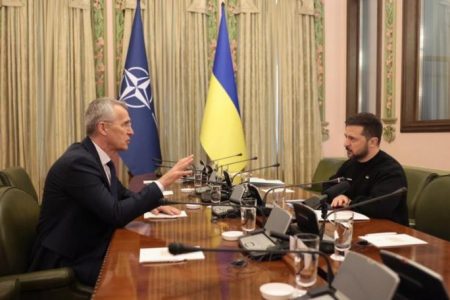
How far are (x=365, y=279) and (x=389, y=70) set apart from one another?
3.56 m

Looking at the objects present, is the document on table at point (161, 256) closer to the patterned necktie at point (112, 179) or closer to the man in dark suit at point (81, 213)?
the man in dark suit at point (81, 213)

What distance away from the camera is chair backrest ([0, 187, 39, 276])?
176cm

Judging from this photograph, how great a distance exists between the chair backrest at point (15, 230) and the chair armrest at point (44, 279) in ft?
0.26

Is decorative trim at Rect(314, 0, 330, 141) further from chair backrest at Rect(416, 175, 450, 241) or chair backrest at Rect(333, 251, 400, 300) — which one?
chair backrest at Rect(333, 251, 400, 300)

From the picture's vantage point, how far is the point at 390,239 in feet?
5.75

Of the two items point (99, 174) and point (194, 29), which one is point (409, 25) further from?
point (99, 174)

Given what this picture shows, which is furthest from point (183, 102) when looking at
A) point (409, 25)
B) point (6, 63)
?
point (409, 25)

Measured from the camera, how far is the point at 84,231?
76.5 inches

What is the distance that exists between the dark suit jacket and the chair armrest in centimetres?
11

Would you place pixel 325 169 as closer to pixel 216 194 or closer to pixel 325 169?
pixel 325 169

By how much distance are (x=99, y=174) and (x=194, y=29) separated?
2.82 m

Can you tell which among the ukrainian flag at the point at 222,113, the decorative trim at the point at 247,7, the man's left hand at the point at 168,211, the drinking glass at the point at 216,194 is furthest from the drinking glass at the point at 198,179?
the decorative trim at the point at 247,7

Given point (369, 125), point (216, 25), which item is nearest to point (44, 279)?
point (369, 125)

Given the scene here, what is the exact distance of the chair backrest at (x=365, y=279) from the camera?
89 centimetres
